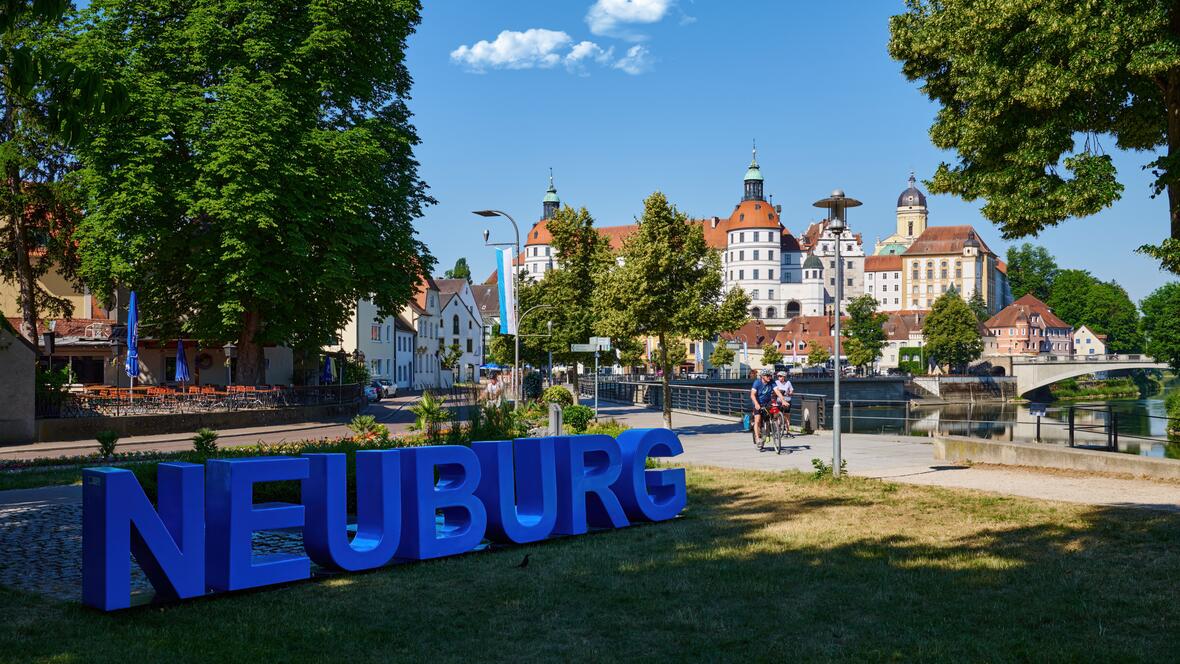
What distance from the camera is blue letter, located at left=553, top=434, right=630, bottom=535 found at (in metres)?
11.8

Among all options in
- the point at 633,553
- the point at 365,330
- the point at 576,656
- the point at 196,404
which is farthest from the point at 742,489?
the point at 365,330

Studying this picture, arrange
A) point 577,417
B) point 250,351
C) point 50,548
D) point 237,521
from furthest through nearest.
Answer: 1. point 250,351
2. point 577,417
3. point 50,548
4. point 237,521

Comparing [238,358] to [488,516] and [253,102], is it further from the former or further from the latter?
[488,516]

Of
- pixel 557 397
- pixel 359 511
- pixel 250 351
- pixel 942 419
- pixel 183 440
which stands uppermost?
pixel 250 351

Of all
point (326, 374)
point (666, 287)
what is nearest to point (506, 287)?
point (666, 287)

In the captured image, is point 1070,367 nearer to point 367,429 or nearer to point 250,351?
point 250,351

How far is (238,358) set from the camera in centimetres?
3572

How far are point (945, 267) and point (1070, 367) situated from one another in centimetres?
10713

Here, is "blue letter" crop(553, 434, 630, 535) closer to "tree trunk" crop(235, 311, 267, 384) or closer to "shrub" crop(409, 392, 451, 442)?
"shrub" crop(409, 392, 451, 442)

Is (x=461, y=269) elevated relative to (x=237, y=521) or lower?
elevated

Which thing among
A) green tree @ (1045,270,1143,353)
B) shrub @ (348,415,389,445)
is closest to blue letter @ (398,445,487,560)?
shrub @ (348,415,389,445)

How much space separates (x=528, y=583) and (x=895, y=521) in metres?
5.38

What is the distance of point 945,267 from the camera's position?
192 meters

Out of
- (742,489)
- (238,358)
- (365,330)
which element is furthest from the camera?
(365,330)
